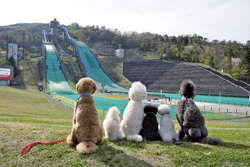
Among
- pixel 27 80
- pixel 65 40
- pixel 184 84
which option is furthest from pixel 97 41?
pixel 184 84

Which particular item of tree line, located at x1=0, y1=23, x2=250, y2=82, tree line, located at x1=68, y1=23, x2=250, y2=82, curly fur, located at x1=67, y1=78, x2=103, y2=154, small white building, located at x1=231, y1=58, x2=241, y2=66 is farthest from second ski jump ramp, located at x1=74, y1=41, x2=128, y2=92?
curly fur, located at x1=67, y1=78, x2=103, y2=154

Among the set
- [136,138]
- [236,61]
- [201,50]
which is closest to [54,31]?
[201,50]

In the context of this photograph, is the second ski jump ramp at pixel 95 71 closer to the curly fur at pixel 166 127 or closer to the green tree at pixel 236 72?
the green tree at pixel 236 72

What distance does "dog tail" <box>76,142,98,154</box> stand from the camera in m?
3.51

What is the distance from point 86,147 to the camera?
3.58 m

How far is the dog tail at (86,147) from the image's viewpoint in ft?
11.5

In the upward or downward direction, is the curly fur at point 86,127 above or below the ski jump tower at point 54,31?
below

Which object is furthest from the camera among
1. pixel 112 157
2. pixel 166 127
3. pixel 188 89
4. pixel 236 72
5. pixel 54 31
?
pixel 54 31

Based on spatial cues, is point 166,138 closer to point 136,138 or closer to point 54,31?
point 136,138

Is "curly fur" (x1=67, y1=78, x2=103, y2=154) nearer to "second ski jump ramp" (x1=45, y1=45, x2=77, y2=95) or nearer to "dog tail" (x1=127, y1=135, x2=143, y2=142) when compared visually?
"dog tail" (x1=127, y1=135, x2=143, y2=142)

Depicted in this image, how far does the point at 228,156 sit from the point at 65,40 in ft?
231

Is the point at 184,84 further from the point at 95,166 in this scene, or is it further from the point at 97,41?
the point at 97,41

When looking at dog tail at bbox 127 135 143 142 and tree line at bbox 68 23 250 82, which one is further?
tree line at bbox 68 23 250 82

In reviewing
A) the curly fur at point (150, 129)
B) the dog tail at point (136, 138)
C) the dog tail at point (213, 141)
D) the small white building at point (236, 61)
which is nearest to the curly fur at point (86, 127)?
the dog tail at point (136, 138)
